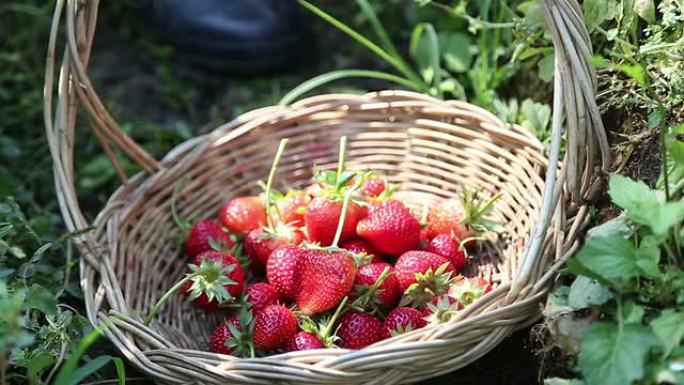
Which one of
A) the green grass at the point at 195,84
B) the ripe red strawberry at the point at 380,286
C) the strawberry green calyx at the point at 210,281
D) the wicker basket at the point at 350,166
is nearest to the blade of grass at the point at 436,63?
the green grass at the point at 195,84

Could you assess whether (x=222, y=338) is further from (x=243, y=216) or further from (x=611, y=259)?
(x=611, y=259)

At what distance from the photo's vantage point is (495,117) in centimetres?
142

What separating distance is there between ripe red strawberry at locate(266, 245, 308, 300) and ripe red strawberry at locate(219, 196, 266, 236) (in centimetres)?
16

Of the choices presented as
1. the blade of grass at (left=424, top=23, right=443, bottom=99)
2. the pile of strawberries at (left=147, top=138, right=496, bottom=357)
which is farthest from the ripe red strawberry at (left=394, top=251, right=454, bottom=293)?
the blade of grass at (left=424, top=23, right=443, bottom=99)

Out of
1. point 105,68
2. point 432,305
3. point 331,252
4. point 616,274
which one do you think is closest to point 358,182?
point 331,252

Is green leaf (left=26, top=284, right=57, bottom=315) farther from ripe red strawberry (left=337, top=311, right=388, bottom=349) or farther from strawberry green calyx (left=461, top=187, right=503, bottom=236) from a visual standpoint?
strawberry green calyx (left=461, top=187, right=503, bottom=236)

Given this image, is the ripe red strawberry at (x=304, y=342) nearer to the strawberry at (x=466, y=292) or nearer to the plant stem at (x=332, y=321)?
the plant stem at (x=332, y=321)

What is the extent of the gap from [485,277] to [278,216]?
0.34 m

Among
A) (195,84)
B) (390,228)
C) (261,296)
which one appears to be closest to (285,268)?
(261,296)

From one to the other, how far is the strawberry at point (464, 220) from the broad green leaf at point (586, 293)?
0.96ft

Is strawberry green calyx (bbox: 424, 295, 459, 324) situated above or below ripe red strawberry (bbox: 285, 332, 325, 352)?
above

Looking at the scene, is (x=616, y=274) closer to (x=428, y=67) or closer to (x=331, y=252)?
(x=331, y=252)

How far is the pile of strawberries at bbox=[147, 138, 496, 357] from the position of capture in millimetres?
1198

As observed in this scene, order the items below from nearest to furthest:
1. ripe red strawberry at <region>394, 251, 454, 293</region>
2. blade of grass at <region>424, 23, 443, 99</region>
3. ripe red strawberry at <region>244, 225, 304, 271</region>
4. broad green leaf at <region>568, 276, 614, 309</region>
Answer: broad green leaf at <region>568, 276, 614, 309</region> < ripe red strawberry at <region>394, 251, 454, 293</region> < ripe red strawberry at <region>244, 225, 304, 271</region> < blade of grass at <region>424, 23, 443, 99</region>
